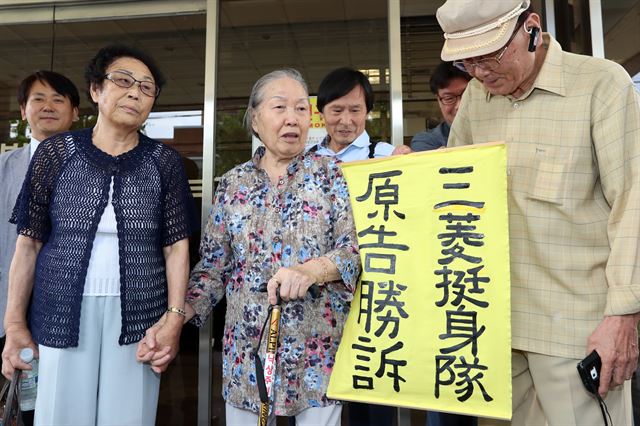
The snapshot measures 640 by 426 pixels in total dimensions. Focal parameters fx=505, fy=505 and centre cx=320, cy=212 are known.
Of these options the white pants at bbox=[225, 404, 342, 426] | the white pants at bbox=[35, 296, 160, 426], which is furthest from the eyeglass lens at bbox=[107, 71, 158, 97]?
the white pants at bbox=[225, 404, 342, 426]

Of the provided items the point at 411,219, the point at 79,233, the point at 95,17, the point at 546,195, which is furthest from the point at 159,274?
the point at 95,17

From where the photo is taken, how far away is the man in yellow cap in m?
1.43

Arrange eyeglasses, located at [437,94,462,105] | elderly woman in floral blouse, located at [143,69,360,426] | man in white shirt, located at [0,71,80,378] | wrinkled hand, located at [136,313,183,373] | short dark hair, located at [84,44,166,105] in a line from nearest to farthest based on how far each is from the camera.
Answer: elderly woman in floral blouse, located at [143,69,360,426] → wrinkled hand, located at [136,313,183,373] → short dark hair, located at [84,44,166,105] → man in white shirt, located at [0,71,80,378] → eyeglasses, located at [437,94,462,105]

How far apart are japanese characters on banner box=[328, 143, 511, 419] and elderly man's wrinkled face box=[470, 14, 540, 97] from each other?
0.22m

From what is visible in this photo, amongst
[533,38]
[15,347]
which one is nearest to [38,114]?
[15,347]

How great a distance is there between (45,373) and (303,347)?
876mm

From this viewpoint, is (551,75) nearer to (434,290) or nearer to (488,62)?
(488,62)

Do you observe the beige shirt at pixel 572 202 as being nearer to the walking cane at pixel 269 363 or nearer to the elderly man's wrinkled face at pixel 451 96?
the walking cane at pixel 269 363

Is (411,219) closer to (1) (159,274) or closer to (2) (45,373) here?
(1) (159,274)

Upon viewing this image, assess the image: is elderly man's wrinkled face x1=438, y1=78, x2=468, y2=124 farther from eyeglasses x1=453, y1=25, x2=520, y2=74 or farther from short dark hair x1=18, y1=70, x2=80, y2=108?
short dark hair x1=18, y1=70, x2=80, y2=108

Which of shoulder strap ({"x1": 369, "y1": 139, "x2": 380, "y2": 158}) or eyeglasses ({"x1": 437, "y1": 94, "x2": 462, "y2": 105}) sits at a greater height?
eyeglasses ({"x1": 437, "y1": 94, "x2": 462, "y2": 105})

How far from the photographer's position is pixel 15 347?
5.83 ft

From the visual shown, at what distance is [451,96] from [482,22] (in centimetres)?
107

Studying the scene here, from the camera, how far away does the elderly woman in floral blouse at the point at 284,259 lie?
1.64 metres
